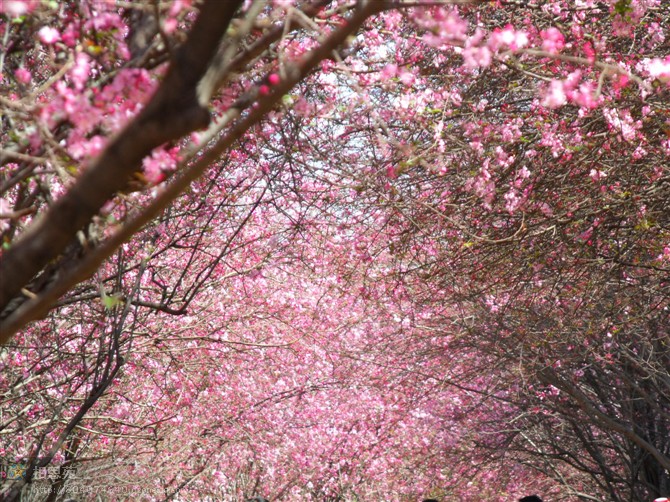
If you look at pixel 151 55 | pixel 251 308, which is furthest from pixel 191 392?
pixel 151 55

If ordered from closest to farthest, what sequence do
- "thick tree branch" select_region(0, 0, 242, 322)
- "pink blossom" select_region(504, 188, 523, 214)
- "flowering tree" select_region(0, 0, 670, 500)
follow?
"thick tree branch" select_region(0, 0, 242, 322)
"flowering tree" select_region(0, 0, 670, 500)
"pink blossom" select_region(504, 188, 523, 214)

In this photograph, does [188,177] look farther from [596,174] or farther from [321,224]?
[321,224]

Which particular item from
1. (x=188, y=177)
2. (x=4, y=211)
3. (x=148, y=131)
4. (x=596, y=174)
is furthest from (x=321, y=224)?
(x=148, y=131)

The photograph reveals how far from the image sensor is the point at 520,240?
21.6 feet

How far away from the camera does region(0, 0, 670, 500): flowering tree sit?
8.28 ft

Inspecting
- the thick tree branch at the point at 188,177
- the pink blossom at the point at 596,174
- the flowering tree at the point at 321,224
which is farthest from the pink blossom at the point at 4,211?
the pink blossom at the point at 596,174

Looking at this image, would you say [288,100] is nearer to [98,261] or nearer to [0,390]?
[98,261]

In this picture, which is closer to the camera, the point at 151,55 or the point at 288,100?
the point at 151,55

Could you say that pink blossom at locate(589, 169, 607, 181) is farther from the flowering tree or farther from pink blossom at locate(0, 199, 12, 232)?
pink blossom at locate(0, 199, 12, 232)

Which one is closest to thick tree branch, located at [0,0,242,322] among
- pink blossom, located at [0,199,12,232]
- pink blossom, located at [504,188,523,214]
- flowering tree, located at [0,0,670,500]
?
flowering tree, located at [0,0,670,500]

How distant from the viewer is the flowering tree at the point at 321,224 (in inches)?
99.3

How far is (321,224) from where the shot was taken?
8203mm

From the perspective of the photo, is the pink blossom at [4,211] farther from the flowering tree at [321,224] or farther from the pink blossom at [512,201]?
the pink blossom at [512,201]

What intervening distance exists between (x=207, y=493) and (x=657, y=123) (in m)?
11.0
